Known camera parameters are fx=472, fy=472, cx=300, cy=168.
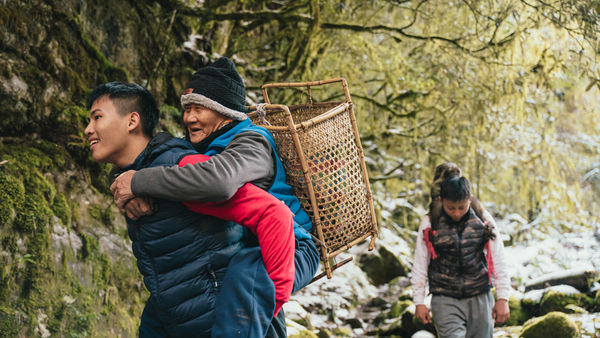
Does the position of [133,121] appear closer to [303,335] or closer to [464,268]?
[464,268]

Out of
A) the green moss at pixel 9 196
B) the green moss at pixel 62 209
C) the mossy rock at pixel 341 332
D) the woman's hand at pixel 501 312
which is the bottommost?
the mossy rock at pixel 341 332

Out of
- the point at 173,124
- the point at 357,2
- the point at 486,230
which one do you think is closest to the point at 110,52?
the point at 173,124

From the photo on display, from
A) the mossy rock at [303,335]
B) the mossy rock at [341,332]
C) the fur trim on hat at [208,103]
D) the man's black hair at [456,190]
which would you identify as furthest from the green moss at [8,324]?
the mossy rock at [341,332]

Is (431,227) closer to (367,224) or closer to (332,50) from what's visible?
(367,224)

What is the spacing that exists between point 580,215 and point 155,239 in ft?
32.7

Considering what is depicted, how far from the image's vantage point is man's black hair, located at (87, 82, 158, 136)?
2223mm

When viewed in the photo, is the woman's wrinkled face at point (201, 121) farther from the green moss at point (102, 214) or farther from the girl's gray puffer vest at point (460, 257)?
the girl's gray puffer vest at point (460, 257)

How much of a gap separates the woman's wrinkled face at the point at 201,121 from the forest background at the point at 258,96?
196 cm

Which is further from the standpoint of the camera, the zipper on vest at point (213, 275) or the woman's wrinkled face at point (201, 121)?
the woman's wrinkled face at point (201, 121)

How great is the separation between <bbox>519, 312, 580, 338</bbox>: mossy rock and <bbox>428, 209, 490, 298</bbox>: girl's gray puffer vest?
2521 millimetres

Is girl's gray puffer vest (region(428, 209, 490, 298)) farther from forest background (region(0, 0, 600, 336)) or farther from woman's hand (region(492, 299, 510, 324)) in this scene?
forest background (region(0, 0, 600, 336))

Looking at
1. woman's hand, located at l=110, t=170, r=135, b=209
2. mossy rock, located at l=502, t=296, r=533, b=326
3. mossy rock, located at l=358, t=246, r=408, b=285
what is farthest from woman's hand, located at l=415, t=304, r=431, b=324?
mossy rock, located at l=358, t=246, r=408, b=285

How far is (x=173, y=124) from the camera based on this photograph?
5.89 meters

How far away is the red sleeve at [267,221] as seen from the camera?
1946 mm
